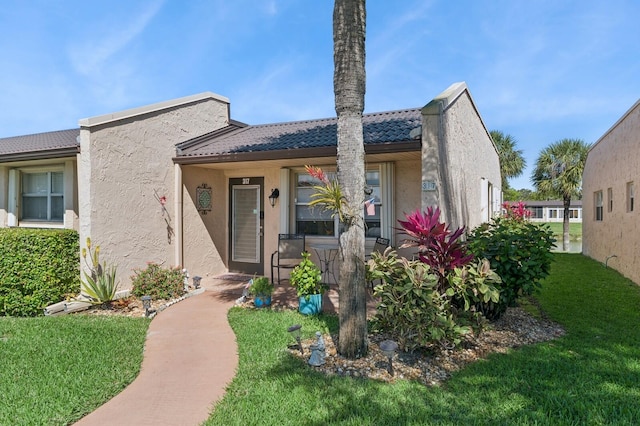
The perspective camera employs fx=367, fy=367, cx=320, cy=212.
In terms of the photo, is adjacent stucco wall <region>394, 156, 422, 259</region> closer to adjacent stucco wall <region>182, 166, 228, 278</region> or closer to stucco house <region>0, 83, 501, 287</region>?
stucco house <region>0, 83, 501, 287</region>

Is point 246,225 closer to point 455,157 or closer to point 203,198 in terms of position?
point 203,198

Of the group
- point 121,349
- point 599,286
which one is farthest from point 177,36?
point 599,286

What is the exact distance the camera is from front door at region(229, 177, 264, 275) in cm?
992

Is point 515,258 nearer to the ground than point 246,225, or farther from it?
nearer to the ground

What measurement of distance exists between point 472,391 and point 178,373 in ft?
10.7

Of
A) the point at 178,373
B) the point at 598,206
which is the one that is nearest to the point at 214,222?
the point at 178,373

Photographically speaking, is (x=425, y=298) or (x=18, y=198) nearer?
(x=425, y=298)

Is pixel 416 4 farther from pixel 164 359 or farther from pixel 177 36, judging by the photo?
pixel 164 359

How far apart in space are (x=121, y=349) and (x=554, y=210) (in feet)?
222

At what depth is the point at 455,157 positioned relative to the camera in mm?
7816

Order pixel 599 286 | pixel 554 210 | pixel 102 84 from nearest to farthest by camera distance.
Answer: pixel 599 286
pixel 102 84
pixel 554 210

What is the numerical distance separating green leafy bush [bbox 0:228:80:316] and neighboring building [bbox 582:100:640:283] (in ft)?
44.9

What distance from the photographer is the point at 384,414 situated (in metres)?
3.19

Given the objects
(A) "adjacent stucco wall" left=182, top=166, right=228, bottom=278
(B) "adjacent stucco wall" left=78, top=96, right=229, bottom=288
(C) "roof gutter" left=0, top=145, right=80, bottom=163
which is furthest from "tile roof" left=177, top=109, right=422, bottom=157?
(C) "roof gutter" left=0, top=145, right=80, bottom=163
